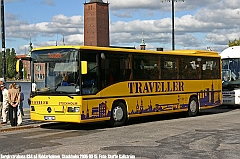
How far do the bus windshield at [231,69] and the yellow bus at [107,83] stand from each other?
6.62 m

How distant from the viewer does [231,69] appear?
2798 centimetres

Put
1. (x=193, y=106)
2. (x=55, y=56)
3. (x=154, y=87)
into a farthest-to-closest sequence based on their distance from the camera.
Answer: (x=193, y=106), (x=154, y=87), (x=55, y=56)

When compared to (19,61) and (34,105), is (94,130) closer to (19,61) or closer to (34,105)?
(34,105)

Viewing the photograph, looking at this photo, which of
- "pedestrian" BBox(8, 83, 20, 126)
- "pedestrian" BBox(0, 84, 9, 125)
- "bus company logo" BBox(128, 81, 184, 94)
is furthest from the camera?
"bus company logo" BBox(128, 81, 184, 94)

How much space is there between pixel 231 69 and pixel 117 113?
1258 cm

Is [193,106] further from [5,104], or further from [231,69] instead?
[5,104]

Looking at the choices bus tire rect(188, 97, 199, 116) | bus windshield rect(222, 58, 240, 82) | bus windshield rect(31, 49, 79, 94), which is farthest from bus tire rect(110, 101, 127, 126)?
bus windshield rect(222, 58, 240, 82)

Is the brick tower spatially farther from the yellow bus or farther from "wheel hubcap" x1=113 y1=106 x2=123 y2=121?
"wheel hubcap" x1=113 y1=106 x2=123 y2=121

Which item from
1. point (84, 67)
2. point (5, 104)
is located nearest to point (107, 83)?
point (84, 67)

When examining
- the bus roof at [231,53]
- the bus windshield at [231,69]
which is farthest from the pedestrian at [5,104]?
the bus roof at [231,53]

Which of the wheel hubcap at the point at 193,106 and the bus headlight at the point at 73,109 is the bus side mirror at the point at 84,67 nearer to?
the bus headlight at the point at 73,109

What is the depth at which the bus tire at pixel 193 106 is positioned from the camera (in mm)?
21906

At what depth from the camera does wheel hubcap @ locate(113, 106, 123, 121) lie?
1736 cm

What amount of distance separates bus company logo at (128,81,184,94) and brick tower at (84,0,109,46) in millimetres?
116722
